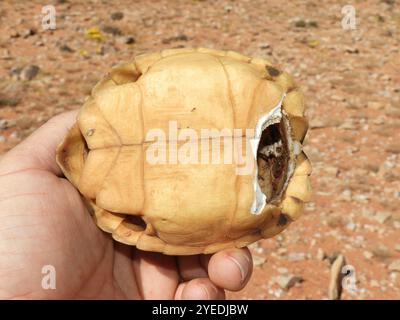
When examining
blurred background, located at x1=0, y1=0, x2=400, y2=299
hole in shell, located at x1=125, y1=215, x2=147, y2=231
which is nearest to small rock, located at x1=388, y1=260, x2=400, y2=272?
blurred background, located at x1=0, y1=0, x2=400, y2=299

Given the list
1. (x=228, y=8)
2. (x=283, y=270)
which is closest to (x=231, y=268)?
(x=283, y=270)

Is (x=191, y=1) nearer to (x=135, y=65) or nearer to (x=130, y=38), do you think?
(x=130, y=38)

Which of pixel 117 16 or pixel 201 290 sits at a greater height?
pixel 117 16

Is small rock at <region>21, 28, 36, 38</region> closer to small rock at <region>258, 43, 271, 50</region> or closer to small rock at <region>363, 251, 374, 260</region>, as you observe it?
small rock at <region>258, 43, 271, 50</region>

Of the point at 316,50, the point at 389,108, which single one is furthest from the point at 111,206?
the point at 316,50

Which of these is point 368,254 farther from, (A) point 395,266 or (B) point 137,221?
(B) point 137,221

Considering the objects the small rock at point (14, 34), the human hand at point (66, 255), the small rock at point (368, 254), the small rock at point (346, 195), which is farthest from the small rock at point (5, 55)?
the small rock at point (368, 254)

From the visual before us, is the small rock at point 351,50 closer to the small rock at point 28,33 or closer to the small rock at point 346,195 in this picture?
the small rock at point 346,195

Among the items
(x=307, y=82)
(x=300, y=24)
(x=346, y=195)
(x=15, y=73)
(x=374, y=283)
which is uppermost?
(x=300, y=24)
